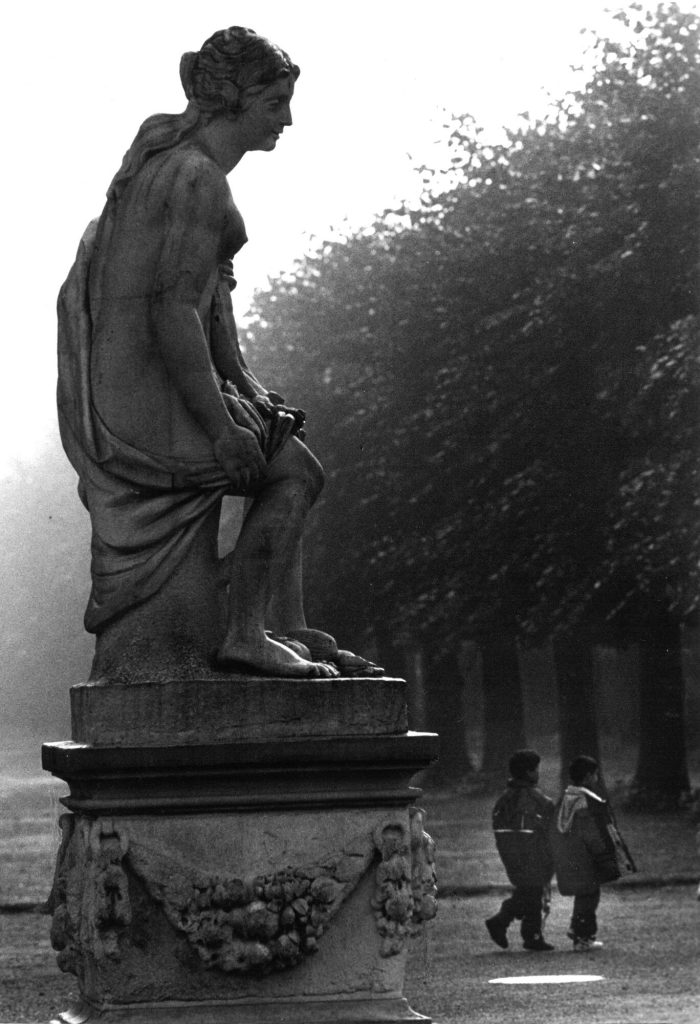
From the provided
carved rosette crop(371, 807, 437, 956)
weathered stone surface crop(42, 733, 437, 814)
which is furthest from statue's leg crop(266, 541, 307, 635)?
carved rosette crop(371, 807, 437, 956)

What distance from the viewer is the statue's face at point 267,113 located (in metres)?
8.62

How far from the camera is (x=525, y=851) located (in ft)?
63.4

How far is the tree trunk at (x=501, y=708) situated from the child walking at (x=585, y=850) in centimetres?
2403

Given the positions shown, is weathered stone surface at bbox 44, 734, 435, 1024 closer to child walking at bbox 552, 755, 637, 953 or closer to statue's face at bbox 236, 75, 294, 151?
statue's face at bbox 236, 75, 294, 151

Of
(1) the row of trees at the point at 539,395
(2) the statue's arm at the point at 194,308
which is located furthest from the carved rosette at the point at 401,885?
(1) the row of trees at the point at 539,395

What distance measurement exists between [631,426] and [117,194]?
23.9m

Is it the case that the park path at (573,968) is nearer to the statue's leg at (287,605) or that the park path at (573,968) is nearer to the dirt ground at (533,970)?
the dirt ground at (533,970)

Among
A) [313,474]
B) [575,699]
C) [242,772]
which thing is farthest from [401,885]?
[575,699]

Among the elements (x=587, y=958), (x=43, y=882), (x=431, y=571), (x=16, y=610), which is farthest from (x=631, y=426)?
(x=16, y=610)

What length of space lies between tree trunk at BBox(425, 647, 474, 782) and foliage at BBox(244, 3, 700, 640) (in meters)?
4.17

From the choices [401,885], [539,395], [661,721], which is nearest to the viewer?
→ [401,885]

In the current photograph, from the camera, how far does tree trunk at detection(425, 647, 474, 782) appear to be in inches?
1810

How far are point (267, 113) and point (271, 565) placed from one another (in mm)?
1630

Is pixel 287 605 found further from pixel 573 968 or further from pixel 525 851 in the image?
pixel 525 851
